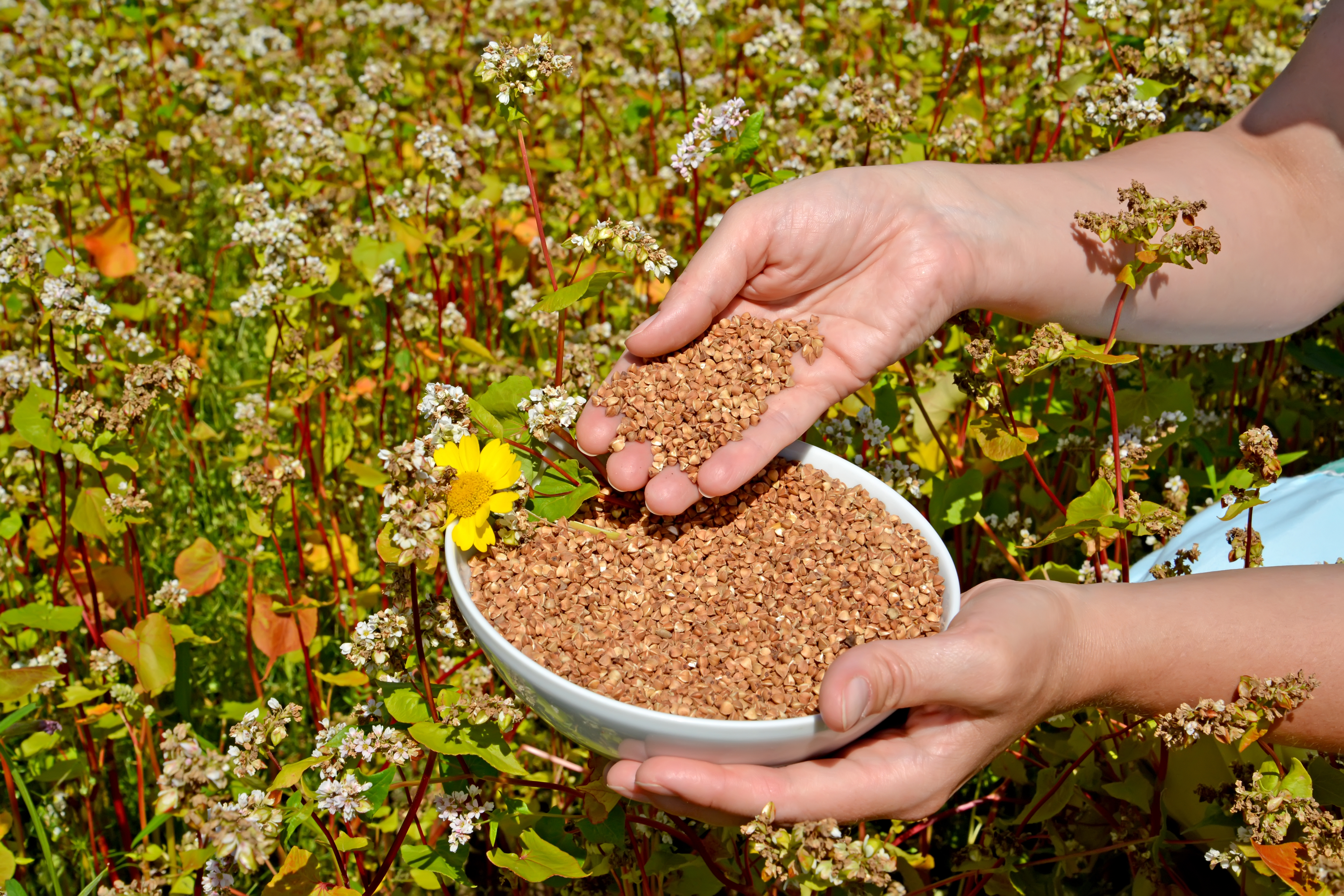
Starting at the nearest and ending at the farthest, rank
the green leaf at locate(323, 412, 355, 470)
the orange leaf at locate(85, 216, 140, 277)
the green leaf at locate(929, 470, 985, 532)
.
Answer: the green leaf at locate(929, 470, 985, 532), the green leaf at locate(323, 412, 355, 470), the orange leaf at locate(85, 216, 140, 277)

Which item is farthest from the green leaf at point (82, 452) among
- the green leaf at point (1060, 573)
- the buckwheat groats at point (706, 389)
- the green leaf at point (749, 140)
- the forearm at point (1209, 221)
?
the green leaf at point (1060, 573)

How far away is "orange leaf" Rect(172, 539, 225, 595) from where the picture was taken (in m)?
2.36

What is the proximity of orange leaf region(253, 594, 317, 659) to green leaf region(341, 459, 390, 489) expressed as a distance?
320 mm

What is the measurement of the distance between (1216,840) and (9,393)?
260cm

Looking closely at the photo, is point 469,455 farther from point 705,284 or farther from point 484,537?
point 705,284

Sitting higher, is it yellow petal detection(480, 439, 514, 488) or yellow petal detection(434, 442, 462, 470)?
yellow petal detection(434, 442, 462, 470)

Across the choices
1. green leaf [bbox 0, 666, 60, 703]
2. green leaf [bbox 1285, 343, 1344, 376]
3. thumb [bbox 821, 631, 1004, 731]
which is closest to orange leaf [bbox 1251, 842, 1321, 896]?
thumb [bbox 821, 631, 1004, 731]

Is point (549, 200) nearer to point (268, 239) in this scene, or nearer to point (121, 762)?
point (268, 239)

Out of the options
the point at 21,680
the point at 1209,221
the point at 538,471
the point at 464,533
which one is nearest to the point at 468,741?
the point at 464,533

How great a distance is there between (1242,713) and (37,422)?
88.9 inches

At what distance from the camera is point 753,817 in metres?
1.46

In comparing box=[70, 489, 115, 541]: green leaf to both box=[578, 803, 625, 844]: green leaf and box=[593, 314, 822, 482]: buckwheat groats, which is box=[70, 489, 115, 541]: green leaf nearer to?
box=[593, 314, 822, 482]: buckwheat groats

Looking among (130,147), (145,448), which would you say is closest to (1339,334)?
(145,448)

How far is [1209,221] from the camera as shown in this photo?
7.70 ft
